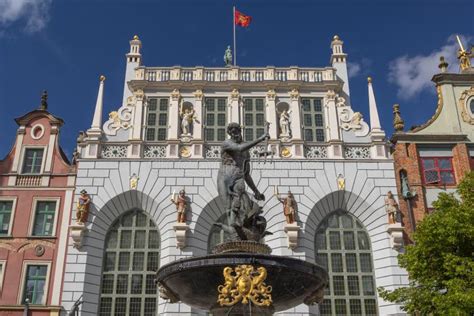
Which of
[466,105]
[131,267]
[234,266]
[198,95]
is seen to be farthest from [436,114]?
[234,266]

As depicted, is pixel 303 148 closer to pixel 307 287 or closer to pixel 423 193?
pixel 423 193

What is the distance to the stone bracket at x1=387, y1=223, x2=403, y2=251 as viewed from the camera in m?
27.6

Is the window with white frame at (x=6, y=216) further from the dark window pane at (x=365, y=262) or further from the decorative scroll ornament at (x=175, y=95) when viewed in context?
the dark window pane at (x=365, y=262)

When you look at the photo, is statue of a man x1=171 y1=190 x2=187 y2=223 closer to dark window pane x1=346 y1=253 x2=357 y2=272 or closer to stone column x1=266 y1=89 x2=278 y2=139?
stone column x1=266 y1=89 x2=278 y2=139

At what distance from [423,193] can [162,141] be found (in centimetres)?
1481

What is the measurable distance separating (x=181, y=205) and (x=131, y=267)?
4.20m

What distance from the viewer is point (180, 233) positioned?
27109 millimetres

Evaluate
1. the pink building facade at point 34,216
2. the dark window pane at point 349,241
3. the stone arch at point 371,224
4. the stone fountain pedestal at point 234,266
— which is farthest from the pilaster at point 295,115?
the stone fountain pedestal at point 234,266

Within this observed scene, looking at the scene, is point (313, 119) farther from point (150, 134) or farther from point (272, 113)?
point (150, 134)

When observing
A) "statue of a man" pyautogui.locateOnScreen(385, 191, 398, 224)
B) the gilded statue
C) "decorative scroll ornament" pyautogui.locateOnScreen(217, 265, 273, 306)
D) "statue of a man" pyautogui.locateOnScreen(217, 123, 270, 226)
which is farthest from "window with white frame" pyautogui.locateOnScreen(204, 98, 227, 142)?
"decorative scroll ornament" pyautogui.locateOnScreen(217, 265, 273, 306)

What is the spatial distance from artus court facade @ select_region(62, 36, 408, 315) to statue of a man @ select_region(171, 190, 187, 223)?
44 cm

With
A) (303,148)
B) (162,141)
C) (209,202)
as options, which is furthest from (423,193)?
(162,141)

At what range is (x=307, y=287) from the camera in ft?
40.6

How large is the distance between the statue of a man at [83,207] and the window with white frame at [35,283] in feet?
9.48
